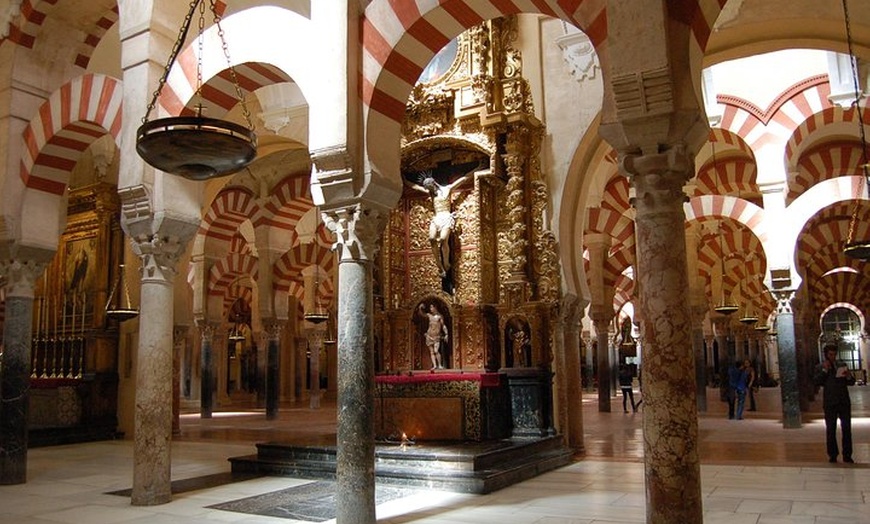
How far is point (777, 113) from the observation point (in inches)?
394

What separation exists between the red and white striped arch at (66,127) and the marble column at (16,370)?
0.86 metres

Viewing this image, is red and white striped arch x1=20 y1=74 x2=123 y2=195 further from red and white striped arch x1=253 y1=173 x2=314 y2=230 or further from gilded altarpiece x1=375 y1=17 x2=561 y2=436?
red and white striped arch x1=253 y1=173 x2=314 y2=230

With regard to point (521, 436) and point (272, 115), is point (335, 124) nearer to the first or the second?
point (521, 436)

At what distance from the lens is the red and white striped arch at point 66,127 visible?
21.0 ft

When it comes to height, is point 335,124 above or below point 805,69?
below

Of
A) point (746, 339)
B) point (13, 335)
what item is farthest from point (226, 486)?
point (746, 339)

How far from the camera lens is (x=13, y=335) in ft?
22.1

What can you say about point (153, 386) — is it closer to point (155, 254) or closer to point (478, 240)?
point (155, 254)

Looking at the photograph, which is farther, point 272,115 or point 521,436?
point 272,115

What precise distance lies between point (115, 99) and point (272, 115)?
12.5ft

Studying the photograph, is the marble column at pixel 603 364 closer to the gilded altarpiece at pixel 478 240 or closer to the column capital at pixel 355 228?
the gilded altarpiece at pixel 478 240

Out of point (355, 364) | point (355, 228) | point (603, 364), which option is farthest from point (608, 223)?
point (355, 364)

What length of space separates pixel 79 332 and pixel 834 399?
983cm

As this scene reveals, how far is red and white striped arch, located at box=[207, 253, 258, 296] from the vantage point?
1462 cm
